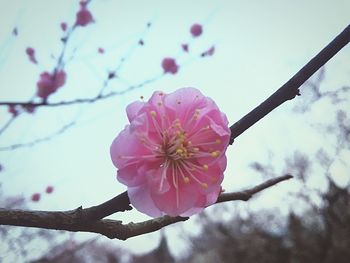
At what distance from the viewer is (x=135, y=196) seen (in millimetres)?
941

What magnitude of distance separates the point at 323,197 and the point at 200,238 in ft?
35.1

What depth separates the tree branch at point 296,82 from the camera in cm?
83

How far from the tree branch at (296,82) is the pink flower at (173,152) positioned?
0.14 metres

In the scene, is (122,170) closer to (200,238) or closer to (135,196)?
(135,196)

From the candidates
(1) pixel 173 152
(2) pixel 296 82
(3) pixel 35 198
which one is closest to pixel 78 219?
(1) pixel 173 152

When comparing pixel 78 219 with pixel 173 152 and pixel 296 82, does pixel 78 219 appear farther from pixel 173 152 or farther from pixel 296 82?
pixel 296 82

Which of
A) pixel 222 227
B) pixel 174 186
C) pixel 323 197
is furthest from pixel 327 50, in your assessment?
pixel 222 227

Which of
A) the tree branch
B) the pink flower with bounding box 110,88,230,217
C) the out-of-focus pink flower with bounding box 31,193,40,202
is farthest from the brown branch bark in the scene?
the out-of-focus pink flower with bounding box 31,193,40,202

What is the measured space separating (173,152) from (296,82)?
452 mm

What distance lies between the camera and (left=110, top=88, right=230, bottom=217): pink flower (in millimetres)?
1029

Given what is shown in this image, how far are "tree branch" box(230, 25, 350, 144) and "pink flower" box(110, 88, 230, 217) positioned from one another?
0.14 meters

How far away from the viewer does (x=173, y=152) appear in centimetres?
111

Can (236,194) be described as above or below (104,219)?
below

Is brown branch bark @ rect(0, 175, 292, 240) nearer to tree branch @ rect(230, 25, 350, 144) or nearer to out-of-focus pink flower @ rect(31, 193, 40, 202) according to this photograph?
tree branch @ rect(230, 25, 350, 144)
